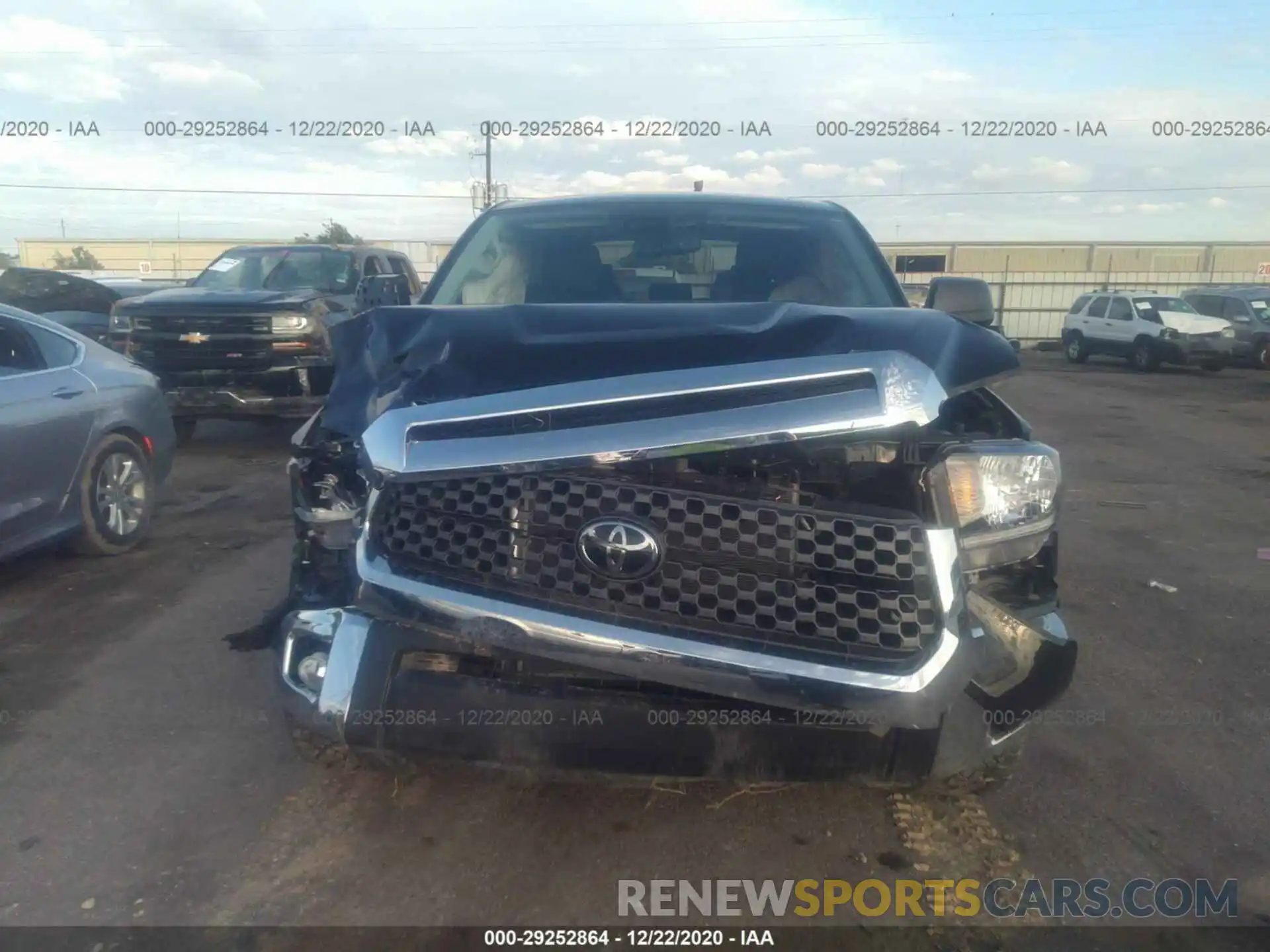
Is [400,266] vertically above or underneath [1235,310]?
above

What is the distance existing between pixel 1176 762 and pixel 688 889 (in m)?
1.95

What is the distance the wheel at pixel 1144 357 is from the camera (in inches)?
849

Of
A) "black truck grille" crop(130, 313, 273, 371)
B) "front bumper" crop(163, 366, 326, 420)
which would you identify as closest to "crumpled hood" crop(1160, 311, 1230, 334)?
"front bumper" crop(163, 366, 326, 420)

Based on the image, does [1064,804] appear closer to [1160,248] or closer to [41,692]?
[41,692]

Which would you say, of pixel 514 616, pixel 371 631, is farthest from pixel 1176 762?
pixel 371 631

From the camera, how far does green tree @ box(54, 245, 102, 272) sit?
36.7 m

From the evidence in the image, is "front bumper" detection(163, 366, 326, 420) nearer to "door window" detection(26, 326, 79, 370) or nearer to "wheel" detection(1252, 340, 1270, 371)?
"door window" detection(26, 326, 79, 370)

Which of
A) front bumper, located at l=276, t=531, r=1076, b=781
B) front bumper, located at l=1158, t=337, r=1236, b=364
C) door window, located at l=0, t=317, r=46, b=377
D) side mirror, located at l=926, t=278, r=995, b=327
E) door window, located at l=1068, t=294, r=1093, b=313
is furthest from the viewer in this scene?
door window, located at l=1068, t=294, r=1093, b=313

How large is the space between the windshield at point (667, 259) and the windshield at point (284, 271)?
22.1 feet

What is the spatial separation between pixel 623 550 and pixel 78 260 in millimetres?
43511

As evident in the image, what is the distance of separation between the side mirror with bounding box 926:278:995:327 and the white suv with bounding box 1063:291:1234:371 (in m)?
19.8

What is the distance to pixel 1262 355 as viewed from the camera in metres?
20.5

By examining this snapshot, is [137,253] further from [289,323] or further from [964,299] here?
[964,299]

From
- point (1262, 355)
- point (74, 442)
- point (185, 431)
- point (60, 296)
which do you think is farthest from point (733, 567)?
point (1262, 355)
